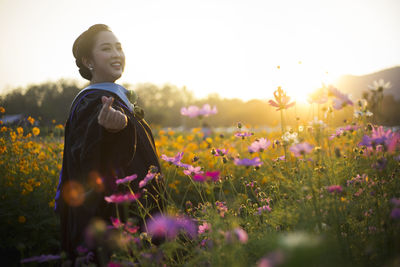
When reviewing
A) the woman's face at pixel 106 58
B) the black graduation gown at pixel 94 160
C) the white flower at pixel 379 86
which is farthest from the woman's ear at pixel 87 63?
the white flower at pixel 379 86

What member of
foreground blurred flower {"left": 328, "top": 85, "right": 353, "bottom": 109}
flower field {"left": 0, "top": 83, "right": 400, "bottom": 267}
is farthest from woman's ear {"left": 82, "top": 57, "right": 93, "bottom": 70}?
foreground blurred flower {"left": 328, "top": 85, "right": 353, "bottom": 109}

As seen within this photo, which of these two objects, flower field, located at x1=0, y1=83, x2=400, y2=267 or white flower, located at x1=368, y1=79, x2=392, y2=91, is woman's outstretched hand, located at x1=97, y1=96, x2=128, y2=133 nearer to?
flower field, located at x1=0, y1=83, x2=400, y2=267

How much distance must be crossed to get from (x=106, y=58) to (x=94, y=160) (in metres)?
0.78

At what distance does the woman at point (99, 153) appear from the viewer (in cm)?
164

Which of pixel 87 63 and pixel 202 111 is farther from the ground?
pixel 87 63

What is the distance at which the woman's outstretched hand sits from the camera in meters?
1.46

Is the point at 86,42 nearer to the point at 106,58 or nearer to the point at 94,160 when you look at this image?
the point at 106,58

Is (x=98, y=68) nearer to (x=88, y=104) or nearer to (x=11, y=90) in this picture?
(x=88, y=104)

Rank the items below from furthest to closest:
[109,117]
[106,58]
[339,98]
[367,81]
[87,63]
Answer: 1. [367,81]
2. [87,63]
3. [106,58]
4. [109,117]
5. [339,98]

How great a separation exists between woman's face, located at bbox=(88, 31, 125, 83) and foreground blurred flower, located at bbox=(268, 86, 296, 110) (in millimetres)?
1132

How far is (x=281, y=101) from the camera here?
1.56 meters

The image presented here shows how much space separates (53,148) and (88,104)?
192cm

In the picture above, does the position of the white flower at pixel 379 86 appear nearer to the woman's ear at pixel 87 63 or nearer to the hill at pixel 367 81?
the hill at pixel 367 81

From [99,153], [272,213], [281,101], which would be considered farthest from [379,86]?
[99,153]
